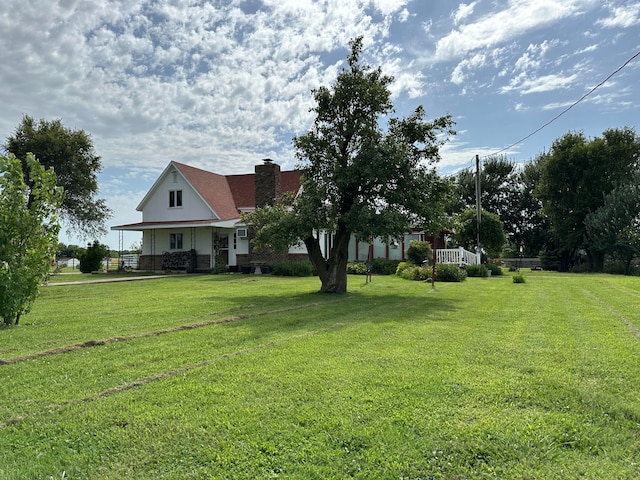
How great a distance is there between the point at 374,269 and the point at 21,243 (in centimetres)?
1850

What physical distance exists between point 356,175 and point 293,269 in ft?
33.0

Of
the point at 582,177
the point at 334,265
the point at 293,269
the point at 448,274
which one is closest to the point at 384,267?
the point at 293,269

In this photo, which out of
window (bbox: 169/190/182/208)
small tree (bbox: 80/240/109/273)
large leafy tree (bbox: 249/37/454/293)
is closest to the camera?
large leafy tree (bbox: 249/37/454/293)

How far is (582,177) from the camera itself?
34.5 meters

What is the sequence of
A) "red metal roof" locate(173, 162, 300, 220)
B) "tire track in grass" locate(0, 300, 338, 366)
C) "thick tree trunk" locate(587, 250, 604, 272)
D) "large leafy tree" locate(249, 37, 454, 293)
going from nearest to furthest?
1. "tire track in grass" locate(0, 300, 338, 366)
2. "large leafy tree" locate(249, 37, 454, 293)
3. "red metal roof" locate(173, 162, 300, 220)
4. "thick tree trunk" locate(587, 250, 604, 272)

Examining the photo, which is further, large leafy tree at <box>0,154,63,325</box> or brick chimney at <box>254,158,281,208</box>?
brick chimney at <box>254,158,281,208</box>

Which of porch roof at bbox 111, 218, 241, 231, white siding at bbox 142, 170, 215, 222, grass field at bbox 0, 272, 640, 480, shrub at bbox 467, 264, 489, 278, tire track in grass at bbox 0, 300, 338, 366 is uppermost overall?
white siding at bbox 142, 170, 215, 222

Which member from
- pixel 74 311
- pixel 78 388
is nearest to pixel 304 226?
pixel 74 311

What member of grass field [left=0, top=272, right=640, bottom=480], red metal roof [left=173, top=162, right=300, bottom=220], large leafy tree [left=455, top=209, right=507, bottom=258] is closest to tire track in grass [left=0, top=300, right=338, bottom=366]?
grass field [left=0, top=272, right=640, bottom=480]

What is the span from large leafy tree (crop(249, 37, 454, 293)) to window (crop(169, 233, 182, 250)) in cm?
1417

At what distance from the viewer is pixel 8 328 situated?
321 inches

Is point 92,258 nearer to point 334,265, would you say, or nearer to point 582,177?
point 334,265

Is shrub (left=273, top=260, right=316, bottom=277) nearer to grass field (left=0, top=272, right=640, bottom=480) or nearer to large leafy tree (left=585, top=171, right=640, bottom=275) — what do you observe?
grass field (left=0, top=272, right=640, bottom=480)

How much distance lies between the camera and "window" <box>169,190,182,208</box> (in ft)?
Answer: 91.4
